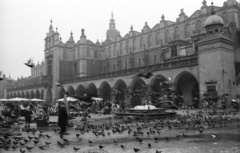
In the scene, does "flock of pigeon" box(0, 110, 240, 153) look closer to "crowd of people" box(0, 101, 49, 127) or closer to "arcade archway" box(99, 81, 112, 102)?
"crowd of people" box(0, 101, 49, 127)

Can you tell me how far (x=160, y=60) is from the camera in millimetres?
46500

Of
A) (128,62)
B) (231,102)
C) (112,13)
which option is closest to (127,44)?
(128,62)

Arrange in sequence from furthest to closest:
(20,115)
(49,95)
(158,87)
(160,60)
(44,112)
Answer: (49,95), (160,60), (158,87), (44,112), (20,115)

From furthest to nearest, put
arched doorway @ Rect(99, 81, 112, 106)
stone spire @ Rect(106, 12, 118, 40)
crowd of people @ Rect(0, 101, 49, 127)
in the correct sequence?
stone spire @ Rect(106, 12, 118, 40) → arched doorway @ Rect(99, 81, 112, 106) → crowd of people @ Rect(0, 101, 49, 127)

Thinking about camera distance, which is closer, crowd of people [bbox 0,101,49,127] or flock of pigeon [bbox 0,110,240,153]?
flock of pigeon [bbox 0,110,240,153]

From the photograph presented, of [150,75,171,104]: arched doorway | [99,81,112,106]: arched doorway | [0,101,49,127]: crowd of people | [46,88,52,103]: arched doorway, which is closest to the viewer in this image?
[0,101,49,127]: crowd of people

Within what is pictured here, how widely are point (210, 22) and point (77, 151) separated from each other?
28548 mm

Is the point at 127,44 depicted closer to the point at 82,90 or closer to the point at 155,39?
the point at 155,39

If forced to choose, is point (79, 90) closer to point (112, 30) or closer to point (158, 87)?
point (158, 87)

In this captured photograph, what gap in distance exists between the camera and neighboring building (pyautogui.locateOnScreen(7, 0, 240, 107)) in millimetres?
28578

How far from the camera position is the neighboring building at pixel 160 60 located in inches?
1125

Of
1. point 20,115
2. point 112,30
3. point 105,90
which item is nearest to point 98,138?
point 20,115

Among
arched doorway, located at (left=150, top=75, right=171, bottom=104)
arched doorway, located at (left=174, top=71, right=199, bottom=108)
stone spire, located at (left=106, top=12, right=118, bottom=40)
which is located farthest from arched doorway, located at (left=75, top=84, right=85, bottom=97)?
stone spire, located at (left=106, top=12, right=118, bottom=40)

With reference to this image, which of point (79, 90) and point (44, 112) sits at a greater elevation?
point (79, 90)
